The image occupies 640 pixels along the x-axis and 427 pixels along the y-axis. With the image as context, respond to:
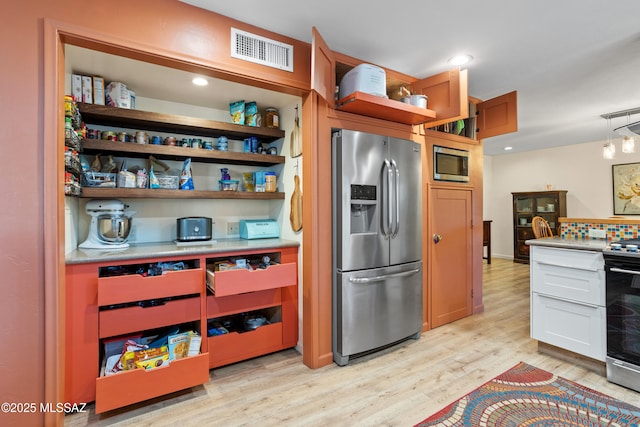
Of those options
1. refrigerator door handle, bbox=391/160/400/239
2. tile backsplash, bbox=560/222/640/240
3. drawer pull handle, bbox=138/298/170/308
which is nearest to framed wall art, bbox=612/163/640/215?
tile backsplash, bbox=560/222/640/240

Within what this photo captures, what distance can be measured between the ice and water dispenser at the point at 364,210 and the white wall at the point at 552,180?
551 centimetres

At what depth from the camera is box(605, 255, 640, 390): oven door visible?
6.39 ft

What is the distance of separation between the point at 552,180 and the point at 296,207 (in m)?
6.15

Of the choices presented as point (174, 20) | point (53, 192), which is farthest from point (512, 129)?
point (53, 192)

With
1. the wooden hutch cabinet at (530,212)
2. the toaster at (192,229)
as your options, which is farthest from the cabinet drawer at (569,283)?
the wooden hutch cabinet at (530,212)

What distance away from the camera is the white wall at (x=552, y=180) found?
18.1 ft

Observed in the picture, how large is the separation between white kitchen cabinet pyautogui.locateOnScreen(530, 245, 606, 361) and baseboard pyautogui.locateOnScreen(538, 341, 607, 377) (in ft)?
0.29

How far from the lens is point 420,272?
2.74 m

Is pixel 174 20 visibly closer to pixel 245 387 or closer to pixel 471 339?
pixel 245 387

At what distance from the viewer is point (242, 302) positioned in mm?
2330

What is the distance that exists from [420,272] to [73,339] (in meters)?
2.57

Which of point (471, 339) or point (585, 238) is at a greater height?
point (585, 238)

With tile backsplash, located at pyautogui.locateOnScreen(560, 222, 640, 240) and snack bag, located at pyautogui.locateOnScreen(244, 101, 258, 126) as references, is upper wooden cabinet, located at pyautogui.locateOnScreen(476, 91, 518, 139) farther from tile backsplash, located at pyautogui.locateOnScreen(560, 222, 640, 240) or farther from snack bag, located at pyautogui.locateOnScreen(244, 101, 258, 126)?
snack bag, located at pyautogui.locateOnScreen(244, 101, 258, 126)

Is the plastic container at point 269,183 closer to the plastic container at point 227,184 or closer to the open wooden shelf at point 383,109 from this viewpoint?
the plastic container at point 227,184
